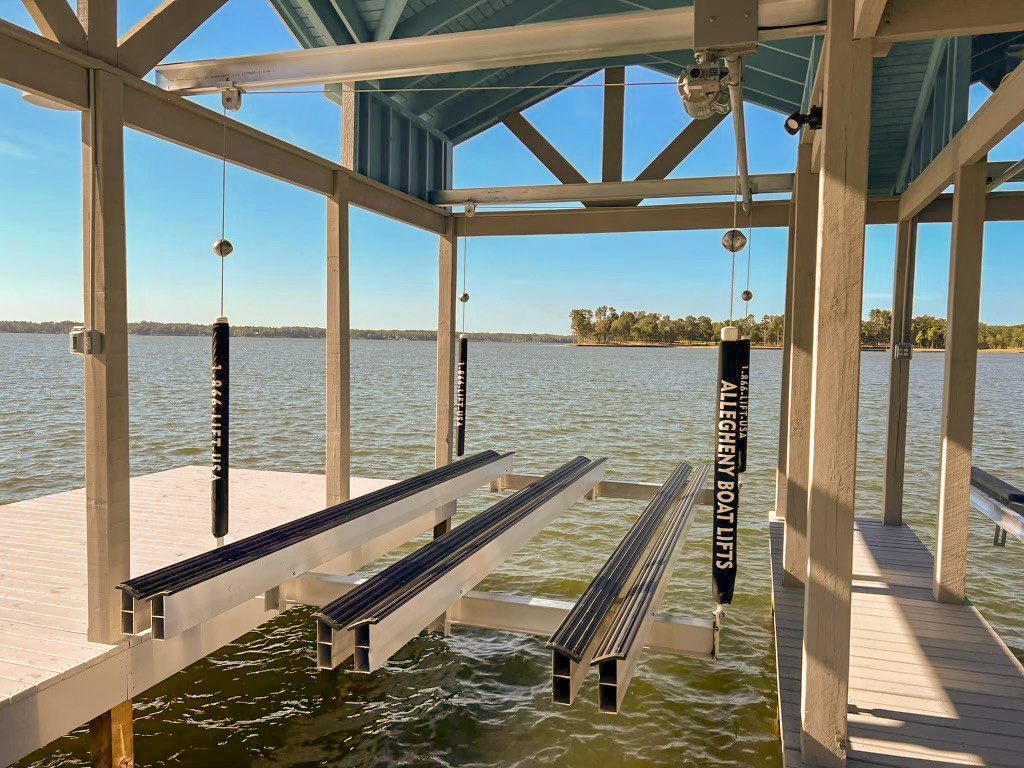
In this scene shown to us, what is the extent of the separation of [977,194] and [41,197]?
5739 cm

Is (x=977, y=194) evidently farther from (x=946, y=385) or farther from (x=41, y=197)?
(x=41, y=197)

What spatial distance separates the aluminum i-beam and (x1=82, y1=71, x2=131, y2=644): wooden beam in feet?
2.67

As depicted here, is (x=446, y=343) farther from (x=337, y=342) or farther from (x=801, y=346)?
(x=801, y=346)

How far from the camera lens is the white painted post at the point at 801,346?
5.01 metres

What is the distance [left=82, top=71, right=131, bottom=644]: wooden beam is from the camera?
3713mm

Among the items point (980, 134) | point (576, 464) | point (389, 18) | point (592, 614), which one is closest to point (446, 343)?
point (576, 464)

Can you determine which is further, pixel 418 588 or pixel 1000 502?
pixel 1000 502

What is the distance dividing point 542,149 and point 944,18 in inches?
203

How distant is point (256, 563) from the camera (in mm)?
3869

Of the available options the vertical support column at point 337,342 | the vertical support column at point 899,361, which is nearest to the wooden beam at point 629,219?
the vertical support column at point 899,361

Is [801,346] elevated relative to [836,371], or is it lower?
elevated

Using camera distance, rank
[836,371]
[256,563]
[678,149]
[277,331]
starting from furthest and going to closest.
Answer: [277,331] < [678,149] < [256,563] < [836,371]

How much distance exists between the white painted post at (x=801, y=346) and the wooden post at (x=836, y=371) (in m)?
2.09

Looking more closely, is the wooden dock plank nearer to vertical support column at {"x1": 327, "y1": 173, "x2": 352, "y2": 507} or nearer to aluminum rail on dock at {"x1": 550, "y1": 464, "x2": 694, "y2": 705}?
vertical support column at {"x1": 327, "y1": 173, "x2": 352, "y2": 507}
